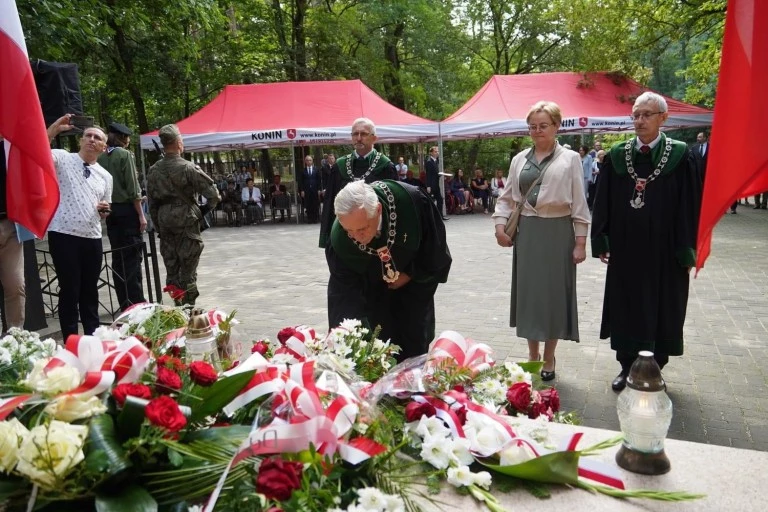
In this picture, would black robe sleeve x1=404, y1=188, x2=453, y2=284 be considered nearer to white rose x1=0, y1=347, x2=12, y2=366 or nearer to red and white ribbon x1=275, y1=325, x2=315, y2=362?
red and white ribbon x1=275, y1=325, x2=315, y2=362

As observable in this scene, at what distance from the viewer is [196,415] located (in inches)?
57.5

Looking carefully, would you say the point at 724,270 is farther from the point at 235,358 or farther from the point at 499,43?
the point at 499,43

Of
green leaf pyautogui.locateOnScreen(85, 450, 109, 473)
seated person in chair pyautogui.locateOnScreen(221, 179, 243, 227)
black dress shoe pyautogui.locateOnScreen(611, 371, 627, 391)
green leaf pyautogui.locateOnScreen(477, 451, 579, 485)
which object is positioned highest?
green leaf pyautogui.locateOnScreen(85, 450, 109, 473)

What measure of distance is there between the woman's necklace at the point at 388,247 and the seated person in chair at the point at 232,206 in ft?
47.2

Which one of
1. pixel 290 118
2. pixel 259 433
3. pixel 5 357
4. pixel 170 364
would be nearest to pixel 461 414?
pixel 259 433

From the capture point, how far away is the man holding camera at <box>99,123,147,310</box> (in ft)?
20.1

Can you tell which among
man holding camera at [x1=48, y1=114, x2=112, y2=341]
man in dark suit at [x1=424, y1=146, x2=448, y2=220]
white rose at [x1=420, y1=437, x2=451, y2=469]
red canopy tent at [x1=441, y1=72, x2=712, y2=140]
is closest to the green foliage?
red canopy tent at [x1=441, y1=72, x2=712, y2=140]

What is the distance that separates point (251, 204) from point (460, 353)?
1613 centimetres

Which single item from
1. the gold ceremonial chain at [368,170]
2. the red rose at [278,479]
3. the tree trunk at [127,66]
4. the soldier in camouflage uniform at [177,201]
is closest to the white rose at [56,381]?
the red rose at [278,479]

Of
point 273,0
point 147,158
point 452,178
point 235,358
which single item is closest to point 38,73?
point 235,358

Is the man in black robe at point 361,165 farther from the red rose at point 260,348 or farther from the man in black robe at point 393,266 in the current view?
the red rose at point 260,348

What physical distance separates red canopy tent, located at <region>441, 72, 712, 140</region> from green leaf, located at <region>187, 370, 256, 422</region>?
1420cm

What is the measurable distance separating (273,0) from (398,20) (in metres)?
4.45

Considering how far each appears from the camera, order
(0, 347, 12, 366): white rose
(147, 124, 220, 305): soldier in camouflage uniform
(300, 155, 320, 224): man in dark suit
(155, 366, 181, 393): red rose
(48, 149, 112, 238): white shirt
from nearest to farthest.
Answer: (155, 366, 181, 393): red rose < (0, 347, 12, 366): white rose < (48, 149, 112, 238): white shirt < (147, 124, 220, 305): soldier in camouflage uniform < (300, 155, 320, 224): man in dark suit
